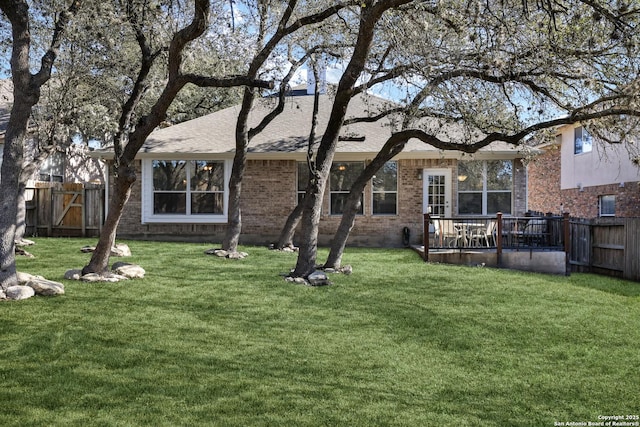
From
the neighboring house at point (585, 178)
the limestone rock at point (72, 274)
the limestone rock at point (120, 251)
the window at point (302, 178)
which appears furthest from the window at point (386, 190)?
the limestone rock at point (72, 274)

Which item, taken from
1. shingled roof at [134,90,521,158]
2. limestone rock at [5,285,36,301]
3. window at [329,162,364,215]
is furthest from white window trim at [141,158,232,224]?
limestone rock at [5,285,36,301]

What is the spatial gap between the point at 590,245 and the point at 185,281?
10445 mm

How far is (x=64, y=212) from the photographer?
17812 millimetres

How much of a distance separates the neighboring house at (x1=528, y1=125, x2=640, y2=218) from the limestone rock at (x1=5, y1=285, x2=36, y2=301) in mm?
14594

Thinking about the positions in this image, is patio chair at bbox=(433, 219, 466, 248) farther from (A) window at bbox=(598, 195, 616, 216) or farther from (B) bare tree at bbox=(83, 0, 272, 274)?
(A) window at bbox=(598, 195, 616, 216)

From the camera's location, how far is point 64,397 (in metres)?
4.26

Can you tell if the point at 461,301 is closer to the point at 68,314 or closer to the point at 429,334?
the point at 429,334

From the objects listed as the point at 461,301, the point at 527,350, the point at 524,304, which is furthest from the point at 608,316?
the point at 527,350

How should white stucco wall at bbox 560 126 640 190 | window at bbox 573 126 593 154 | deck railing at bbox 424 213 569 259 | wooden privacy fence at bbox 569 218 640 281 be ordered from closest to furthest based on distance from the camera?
wooden privacy fence at bbox 569 218 640 281
deck railing at bbox 424 213 569 259
white stucco wall at bbox 560 126 640 190
window at bbox 573 126 593 154

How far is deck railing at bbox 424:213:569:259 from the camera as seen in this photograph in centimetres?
1293

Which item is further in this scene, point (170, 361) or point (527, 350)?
point (527, 350)

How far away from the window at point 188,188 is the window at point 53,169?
8.25 m

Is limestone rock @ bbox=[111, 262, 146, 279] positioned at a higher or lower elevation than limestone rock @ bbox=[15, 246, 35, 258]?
lower

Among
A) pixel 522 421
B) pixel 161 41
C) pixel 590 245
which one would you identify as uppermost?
pixel 161 41
